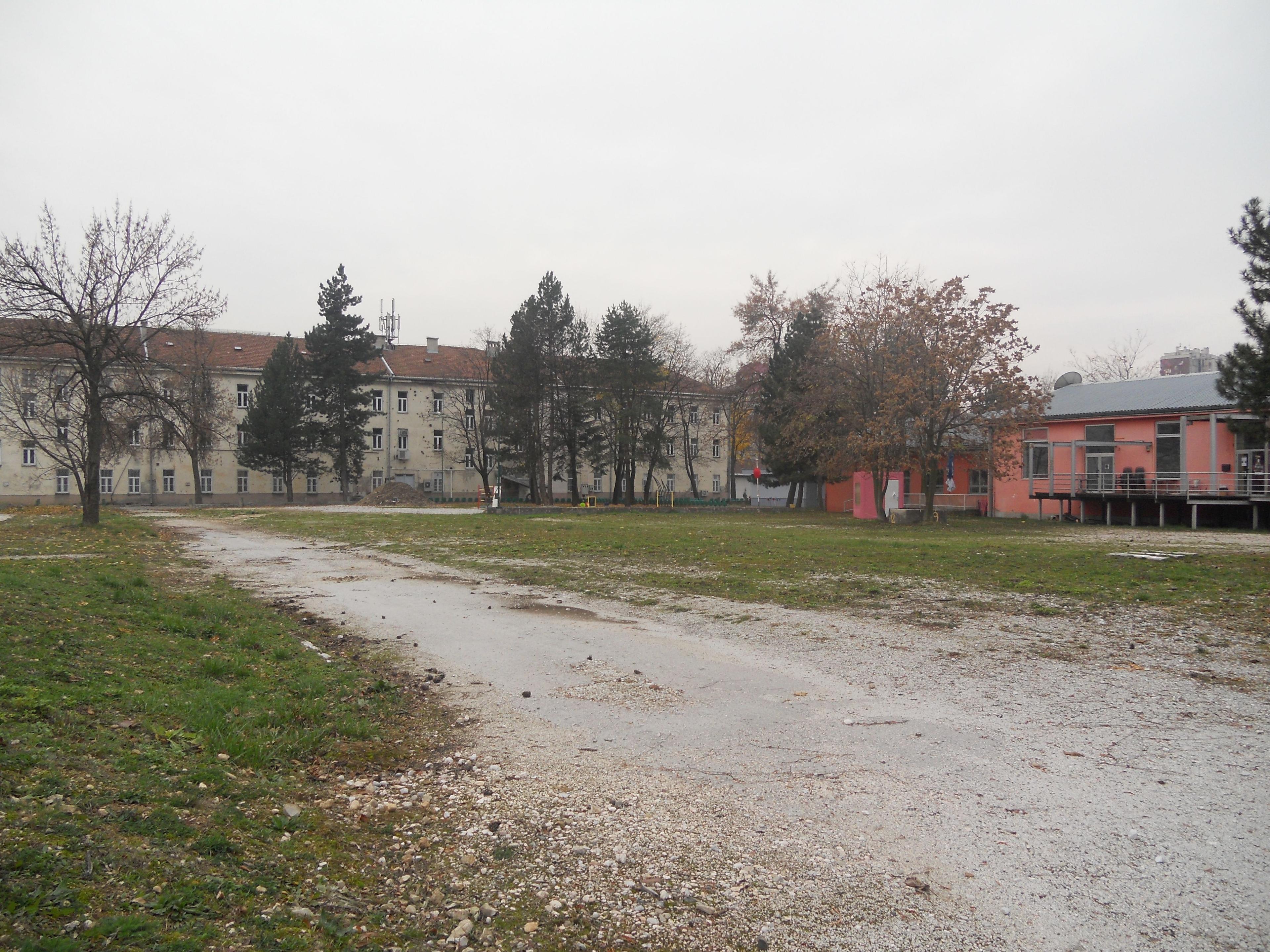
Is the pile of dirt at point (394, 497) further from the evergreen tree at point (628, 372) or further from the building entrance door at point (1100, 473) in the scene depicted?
the building entrance door at point (1100, 473)

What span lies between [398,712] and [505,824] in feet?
8.43

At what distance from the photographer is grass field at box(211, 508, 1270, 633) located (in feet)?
42.8

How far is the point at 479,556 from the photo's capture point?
66.2 ft

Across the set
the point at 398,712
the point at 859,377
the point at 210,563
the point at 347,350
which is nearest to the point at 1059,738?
the point at 398,712

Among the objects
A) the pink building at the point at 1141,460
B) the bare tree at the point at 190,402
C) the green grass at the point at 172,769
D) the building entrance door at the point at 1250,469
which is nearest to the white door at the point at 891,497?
the pink building at the point at 1141,460

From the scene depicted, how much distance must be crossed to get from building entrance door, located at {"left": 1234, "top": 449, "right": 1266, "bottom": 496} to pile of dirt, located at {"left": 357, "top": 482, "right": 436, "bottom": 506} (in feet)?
160

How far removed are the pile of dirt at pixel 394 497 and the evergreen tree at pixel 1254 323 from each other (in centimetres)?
5187

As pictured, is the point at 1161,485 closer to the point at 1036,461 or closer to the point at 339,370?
the point at 1036,461

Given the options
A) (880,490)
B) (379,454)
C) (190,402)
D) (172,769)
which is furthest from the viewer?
(379,454)

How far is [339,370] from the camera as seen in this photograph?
65.5 metres

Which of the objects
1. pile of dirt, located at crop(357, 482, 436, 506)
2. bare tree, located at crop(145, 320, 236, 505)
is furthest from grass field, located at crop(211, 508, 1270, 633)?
pile of dirt, located at crop(357, 482, 436, 506)

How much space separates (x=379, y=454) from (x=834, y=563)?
65024 mm

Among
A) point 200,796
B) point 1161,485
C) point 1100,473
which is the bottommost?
point 200,796

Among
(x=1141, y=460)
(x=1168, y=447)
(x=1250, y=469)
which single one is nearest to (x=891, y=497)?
(x=1141, y=460)
